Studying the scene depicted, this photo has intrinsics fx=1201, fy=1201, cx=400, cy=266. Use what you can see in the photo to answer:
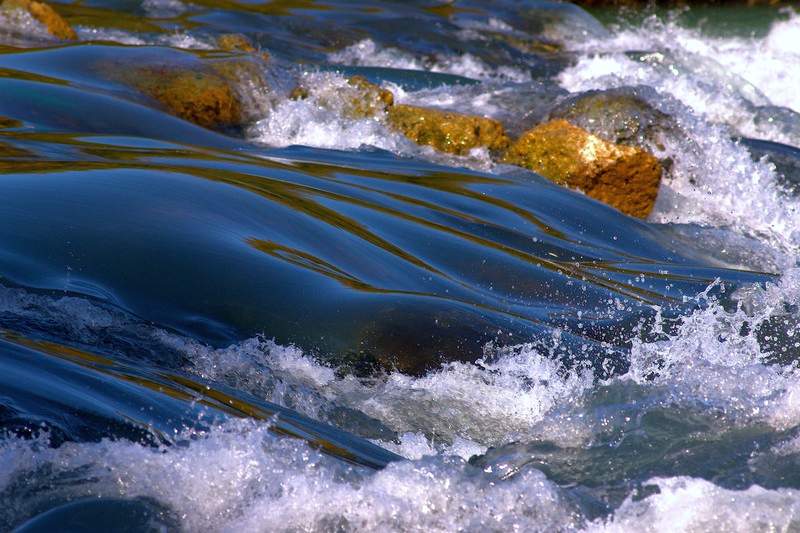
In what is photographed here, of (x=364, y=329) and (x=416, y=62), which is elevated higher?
(x=364, y=329)

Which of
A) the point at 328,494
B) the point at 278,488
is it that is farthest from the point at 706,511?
the point at 278,488

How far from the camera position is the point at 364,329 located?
365 centimetres

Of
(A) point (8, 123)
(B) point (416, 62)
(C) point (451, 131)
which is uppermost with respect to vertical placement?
(A) point (8, 123)

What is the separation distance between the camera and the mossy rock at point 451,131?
7.00 m

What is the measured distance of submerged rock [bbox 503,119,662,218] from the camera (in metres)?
6.45

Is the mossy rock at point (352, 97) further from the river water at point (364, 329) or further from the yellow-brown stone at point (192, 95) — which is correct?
the yellow-brown stone at point (192, 95)

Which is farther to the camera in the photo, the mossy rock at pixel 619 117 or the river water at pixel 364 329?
the mossy rock at pixel 619 117

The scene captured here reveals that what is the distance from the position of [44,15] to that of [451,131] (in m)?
3.49

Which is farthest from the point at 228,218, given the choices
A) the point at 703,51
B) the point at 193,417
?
the point at 703,51

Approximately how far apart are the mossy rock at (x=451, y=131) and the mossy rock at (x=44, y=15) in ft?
9.92

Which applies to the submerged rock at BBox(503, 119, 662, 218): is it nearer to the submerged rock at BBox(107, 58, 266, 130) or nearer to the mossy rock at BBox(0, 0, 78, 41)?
the submerged rock at BBox(107, 58, 266, 130)

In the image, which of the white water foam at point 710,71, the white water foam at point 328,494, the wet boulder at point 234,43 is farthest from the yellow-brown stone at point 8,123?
the white water foam at point 710,71

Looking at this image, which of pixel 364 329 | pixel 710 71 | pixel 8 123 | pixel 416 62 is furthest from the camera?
pixel 416 62

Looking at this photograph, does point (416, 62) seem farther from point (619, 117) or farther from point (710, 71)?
point (619, 117)
